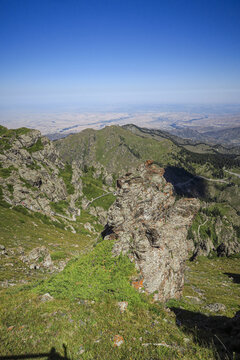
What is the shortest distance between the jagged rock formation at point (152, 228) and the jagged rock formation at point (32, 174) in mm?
66785

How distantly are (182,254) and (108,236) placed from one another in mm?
11171

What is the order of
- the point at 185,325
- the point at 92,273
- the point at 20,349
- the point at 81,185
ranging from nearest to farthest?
1. the point at 20,349
2. the point at 185,325
3. the point at 92,273
4. the point at 81,185

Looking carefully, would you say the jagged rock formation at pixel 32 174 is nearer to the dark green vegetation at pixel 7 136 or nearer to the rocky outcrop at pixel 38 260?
the dark green vegetation at pixel 7 136

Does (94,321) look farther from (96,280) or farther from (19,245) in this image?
(19,245)

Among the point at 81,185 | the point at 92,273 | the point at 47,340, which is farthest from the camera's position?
the point at 81,185

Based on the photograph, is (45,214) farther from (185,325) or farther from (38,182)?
(185,325)

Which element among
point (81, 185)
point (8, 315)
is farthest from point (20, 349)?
point (81, 185)

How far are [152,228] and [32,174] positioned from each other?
Answer: 93.9 m

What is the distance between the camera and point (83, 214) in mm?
119812

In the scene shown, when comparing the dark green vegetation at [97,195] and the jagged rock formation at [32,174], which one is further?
the dark green vegetation at [97,195]

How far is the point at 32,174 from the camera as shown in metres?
98.2

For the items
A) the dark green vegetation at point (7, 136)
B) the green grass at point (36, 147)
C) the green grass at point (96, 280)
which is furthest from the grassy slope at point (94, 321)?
the green grass at point (36, 147)

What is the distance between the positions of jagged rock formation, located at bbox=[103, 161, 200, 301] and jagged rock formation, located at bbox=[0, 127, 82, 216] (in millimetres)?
66785

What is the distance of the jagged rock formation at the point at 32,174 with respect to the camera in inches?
3184
